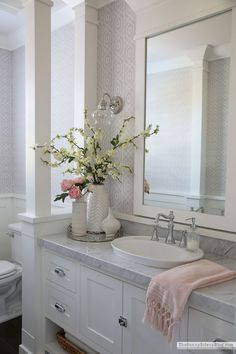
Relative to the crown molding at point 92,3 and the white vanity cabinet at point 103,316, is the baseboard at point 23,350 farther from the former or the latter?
the crown molding at point 92,3

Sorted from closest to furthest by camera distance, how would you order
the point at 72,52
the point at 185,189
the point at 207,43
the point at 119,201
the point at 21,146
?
the point at 207,43, the point at 185,189, the point at 119,201, the point at 72,52, the point at 21,146

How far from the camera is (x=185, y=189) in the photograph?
1.86 meters

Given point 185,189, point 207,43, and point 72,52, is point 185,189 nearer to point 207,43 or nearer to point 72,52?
point 207,43

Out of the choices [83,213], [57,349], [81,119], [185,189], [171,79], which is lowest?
[57,349]

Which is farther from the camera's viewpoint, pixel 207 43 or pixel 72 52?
pixel 72 52

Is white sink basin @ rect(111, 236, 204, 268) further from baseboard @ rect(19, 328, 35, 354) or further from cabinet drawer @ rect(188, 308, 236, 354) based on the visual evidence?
baseboard @ rect(19, 328, 35, 354)

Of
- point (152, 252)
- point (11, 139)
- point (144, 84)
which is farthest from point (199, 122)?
point (11, 139)

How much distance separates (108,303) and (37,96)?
1.39 metres

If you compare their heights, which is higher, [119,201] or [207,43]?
[207,43]

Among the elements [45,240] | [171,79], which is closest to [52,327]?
[45,240]

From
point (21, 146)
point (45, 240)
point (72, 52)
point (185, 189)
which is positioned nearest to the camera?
point (185, 189)

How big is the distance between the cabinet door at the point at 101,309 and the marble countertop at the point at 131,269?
71 mm

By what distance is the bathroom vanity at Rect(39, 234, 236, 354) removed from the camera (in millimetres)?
1204

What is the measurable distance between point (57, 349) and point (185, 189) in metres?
1.36
